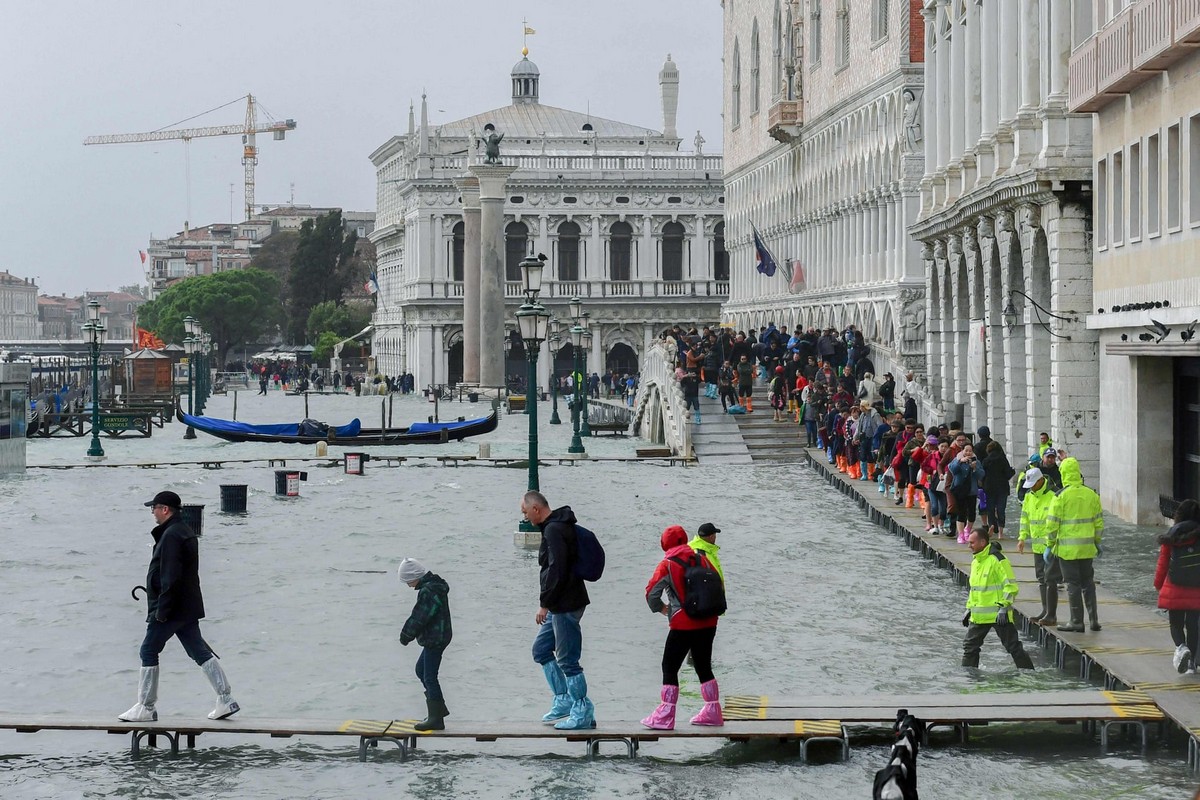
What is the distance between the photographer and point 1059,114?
28641 mm

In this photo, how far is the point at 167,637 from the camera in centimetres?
1369

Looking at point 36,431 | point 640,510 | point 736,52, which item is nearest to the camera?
point 640,510

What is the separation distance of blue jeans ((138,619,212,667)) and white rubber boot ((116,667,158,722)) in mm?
70

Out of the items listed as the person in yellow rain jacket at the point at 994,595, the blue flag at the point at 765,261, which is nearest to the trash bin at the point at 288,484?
the person in yellow rain jacket at the point at 994,595

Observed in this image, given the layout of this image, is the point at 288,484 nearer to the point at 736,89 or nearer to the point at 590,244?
the point at 736,89

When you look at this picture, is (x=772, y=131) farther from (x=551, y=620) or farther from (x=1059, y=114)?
(x=551, y=620)

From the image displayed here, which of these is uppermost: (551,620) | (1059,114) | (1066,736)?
(1059,114)

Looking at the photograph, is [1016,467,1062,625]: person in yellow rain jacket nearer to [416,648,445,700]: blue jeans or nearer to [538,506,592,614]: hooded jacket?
[538,506,592,614]: hooded jacket

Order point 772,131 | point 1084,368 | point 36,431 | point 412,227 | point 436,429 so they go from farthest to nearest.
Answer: point 412,227 < point 772,131 < point 36,431 < point 436,429 < point 1084,368

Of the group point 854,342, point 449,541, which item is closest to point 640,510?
point 449,541

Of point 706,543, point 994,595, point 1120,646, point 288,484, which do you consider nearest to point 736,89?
point 288,484

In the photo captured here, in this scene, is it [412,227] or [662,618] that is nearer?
[662,618]

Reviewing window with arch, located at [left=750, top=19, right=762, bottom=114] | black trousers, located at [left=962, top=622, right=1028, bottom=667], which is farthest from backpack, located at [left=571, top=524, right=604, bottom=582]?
window with arch, located at [left=750, top=19, right=762, bottom=114]

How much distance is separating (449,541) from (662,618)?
851 cm
